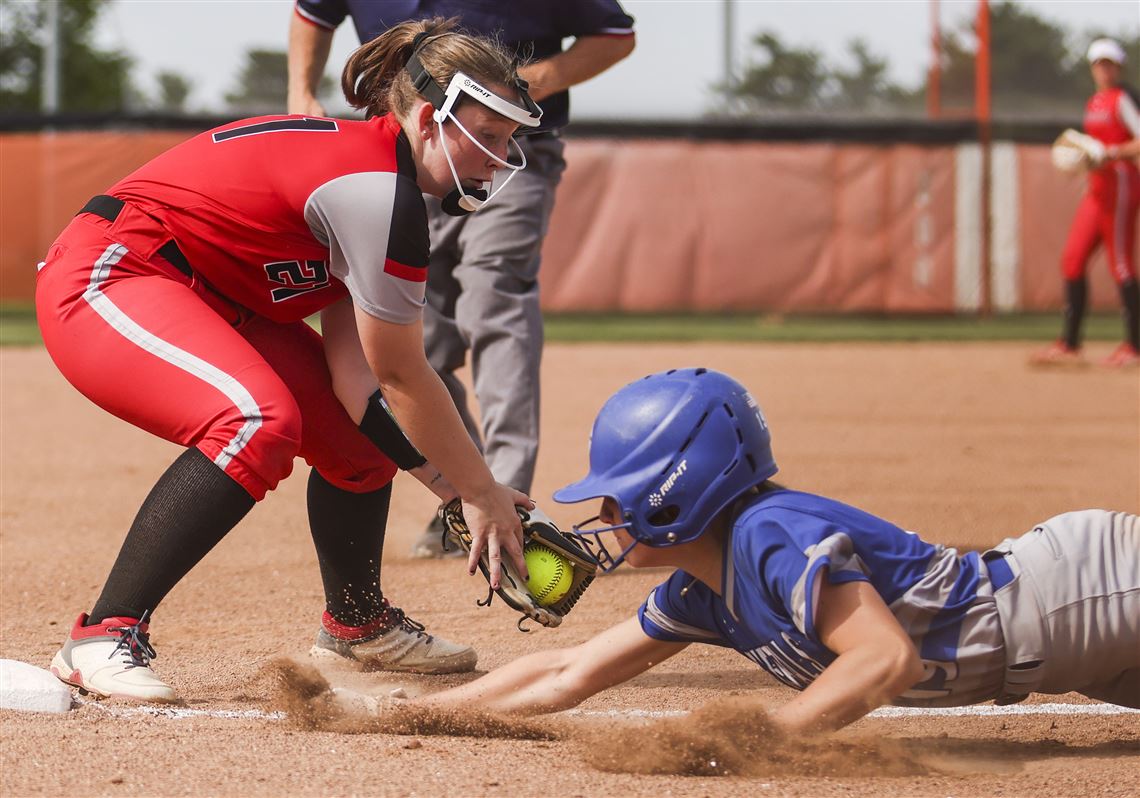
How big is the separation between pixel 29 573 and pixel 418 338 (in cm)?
239

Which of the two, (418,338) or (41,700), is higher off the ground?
(418,338)

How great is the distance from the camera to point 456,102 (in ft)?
9.86

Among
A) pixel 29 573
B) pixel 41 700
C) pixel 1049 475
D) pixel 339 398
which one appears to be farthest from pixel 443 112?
pixel 1049 475

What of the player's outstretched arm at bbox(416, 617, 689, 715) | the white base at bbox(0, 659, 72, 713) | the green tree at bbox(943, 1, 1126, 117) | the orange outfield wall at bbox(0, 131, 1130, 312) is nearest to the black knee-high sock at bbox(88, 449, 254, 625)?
the white base at bbox(0, 659, 72, 713)

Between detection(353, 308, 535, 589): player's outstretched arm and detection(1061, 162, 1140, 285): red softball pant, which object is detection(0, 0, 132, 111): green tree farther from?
detection(353, 308, 535, 589): player's outstretched arm

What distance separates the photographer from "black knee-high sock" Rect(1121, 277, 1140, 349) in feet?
34.2

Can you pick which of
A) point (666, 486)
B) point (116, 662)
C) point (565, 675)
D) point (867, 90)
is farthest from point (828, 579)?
point (867, 90)

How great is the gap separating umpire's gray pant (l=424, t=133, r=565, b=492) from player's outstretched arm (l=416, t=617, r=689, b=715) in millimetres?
1529

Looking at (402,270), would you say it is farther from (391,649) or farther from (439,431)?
(391,649)

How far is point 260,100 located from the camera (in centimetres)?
1956

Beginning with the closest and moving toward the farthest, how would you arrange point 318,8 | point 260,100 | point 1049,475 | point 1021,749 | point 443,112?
point 443,112 → point 1021,749 → point 318,8 → point 1049,475 → point 260,100

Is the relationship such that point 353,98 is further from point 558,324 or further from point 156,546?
point 558,324

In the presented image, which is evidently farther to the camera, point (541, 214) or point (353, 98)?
point (541, 214)

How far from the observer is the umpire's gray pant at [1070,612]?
2961mm
